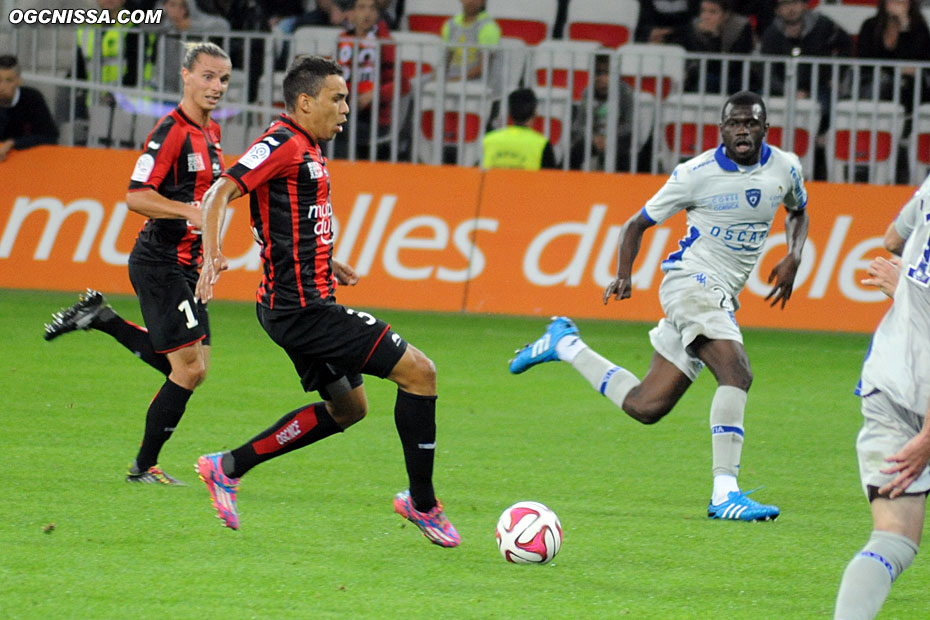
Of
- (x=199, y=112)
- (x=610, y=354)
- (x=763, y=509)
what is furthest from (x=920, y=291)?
(x=610, y=354)

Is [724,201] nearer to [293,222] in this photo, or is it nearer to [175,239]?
[293,222]

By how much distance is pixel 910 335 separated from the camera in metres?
4.22

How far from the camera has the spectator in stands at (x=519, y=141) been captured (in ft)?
45.5

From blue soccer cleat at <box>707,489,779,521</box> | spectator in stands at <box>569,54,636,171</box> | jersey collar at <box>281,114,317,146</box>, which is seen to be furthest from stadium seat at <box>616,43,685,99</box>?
jersey collar at <box>281,114,317,146</box>

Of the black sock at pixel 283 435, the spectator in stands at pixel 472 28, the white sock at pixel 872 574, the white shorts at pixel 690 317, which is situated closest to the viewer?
the white sock at pixel 872 574

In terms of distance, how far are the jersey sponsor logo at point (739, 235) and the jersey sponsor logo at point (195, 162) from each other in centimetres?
251

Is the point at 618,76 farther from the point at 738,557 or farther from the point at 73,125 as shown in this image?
the point at 738,557

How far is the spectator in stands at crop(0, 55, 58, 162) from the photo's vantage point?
14215 millimetres

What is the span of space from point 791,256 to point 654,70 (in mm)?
7019

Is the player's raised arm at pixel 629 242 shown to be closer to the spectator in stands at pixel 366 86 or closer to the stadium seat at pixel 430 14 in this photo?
the spectator in stands at pixel 366 86

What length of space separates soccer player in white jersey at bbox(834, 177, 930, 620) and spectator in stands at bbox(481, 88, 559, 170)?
31.6 ft

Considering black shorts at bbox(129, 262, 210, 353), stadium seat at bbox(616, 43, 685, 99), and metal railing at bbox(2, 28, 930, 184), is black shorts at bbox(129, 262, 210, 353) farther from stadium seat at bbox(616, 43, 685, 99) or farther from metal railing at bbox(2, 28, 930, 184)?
stadium seat at bbox(616, 43, 685, 99)

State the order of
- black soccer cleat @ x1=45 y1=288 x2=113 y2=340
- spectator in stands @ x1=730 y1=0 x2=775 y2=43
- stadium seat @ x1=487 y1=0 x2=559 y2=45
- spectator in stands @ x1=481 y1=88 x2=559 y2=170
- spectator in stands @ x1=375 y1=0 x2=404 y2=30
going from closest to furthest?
1. black soccer cleat @ x1=45 y1=288 x2=113 y2=340
2. spectator in stands @ x1=481 y1=88 x2=559 y2=170
3. spectator in stands @ x1=375 y1=0 x2=404 y2=30
4. spectator in stands @ x1=730 y1=0 x2=775 y2=43
5. stadium seat @ x1=487 y1=0 x2=559 y2=45

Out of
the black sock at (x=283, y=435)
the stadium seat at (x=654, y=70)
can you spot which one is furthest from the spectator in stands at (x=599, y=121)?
the black sock at (x=283, y=435)
